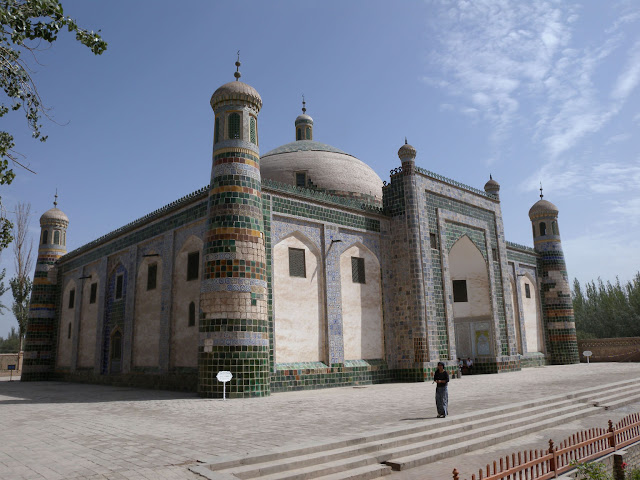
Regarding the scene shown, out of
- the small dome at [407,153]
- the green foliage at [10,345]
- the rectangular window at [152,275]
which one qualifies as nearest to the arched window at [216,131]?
the rectangular window at [152,275]

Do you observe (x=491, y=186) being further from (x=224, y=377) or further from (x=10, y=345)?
(x=10, y=345)

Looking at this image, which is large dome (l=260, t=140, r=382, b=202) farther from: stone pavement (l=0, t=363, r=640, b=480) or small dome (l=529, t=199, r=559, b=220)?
small dome (l=529, t=199, r=559, b=220)

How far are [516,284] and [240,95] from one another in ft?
63.3

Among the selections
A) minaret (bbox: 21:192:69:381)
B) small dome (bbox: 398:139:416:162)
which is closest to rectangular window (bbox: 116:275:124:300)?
minaret (bbox: 21:192:69:381)

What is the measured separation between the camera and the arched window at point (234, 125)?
15547 millimetres

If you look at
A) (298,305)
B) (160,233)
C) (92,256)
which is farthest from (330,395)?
(92,256)

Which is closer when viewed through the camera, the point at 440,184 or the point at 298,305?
the point at 298,305

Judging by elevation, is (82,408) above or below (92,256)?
below

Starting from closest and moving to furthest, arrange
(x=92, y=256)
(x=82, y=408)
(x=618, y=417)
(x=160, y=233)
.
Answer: (x=618, y=417) → (x=82, y=408) → (x=160, y=233) → (x=92, y=256)

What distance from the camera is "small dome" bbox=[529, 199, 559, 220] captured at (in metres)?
30.8

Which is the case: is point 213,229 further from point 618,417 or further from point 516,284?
point 516,284

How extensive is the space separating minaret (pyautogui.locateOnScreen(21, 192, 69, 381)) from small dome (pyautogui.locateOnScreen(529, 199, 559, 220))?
2802 cm

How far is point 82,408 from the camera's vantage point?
1172cm

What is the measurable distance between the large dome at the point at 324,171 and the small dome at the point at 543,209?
1181 centimetres
